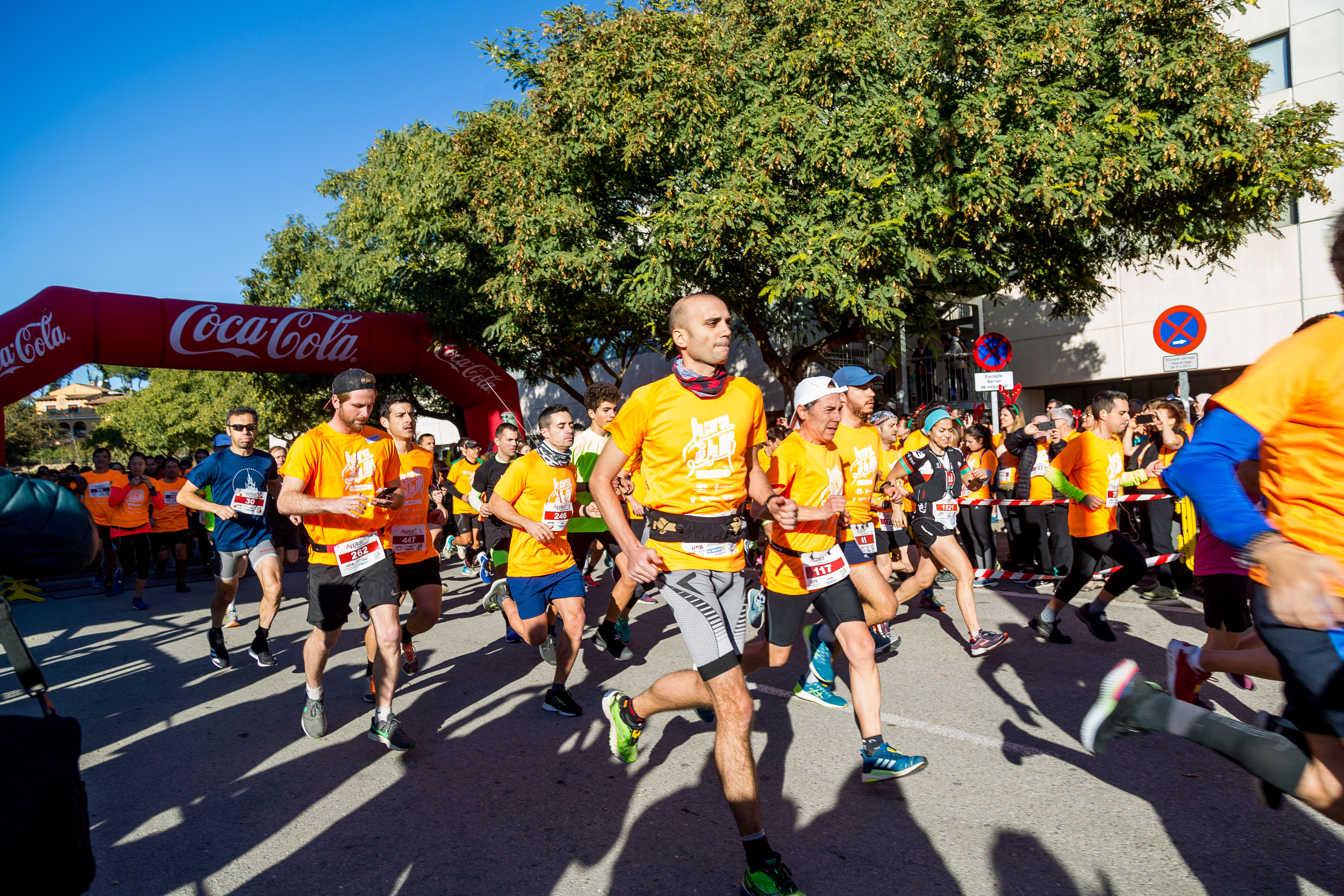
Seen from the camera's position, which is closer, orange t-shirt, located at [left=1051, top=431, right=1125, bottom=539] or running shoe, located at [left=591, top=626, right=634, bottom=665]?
orange t-shirt, located at [left=1051, top=431, right=1125, bottom=539]

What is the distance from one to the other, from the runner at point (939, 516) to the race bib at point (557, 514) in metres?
2.46

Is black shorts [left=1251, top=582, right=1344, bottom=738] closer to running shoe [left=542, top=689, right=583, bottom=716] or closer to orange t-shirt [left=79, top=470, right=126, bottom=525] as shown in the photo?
running shoe [left=542, top=689, right=583, bottom=716]

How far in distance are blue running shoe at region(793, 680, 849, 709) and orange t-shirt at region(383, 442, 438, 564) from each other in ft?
8.99

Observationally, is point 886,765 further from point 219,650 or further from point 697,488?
point 219,650

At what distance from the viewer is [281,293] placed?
1154 inches

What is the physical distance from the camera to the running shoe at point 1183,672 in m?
3.55

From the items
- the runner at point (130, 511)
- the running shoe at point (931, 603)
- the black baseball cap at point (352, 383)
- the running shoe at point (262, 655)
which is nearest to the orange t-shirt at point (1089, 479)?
the running shoe at point (931, 603)

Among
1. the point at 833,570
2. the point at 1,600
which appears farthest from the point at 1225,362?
the point at 1,600

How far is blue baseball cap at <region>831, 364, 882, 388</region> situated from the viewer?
4984 millimetres

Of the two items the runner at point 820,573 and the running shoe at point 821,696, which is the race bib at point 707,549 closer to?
the runner at point 820,573

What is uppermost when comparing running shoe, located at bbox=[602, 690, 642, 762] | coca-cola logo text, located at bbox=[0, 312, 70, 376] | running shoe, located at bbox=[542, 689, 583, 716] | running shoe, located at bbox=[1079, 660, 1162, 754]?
coca-cola logo text, located at bbox=[0, 312, 70, 376]

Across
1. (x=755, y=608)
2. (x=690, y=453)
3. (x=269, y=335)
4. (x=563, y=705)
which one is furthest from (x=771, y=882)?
(x=269, y=335)

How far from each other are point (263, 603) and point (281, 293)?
2523 centimetres

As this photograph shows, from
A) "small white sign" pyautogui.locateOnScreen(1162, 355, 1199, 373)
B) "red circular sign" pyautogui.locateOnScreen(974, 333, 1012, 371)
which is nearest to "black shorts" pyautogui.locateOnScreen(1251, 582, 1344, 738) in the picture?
"small white sign" pyautogui.locateOnScreen(1162, 355, 1199, 373)
